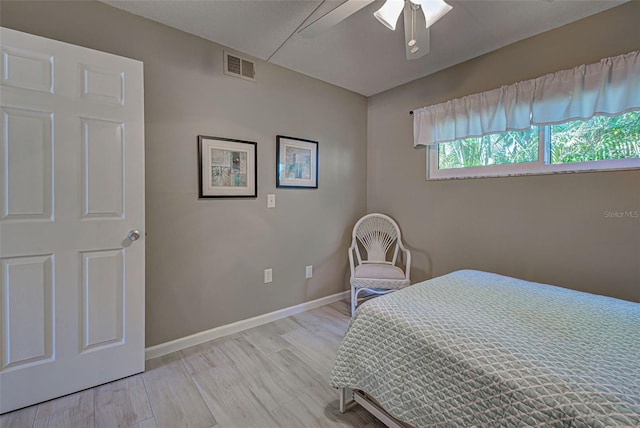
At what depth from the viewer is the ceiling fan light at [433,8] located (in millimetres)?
1325

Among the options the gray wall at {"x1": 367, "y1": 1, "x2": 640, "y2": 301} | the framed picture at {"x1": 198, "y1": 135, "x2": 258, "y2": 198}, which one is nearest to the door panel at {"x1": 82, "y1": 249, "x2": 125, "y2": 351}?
the framed picture at {"x1": 198, "y1": 135, "x2": 258, "y2": 198}

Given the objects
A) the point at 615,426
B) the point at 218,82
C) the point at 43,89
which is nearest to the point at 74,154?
the point at 43,89

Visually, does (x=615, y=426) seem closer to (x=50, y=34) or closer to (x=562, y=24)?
(x=562, y=24)

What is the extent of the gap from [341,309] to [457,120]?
2.16 meters

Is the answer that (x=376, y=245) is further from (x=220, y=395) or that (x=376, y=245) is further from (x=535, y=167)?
(x=220, y=395)

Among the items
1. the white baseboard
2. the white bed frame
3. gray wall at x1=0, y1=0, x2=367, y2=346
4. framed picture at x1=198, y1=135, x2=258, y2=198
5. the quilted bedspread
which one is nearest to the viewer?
the quilted bedspread

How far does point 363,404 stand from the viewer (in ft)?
4.54

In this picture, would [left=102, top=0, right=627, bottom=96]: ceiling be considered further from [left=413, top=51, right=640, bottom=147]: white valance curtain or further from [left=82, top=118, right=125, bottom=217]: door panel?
[left=82, top=118, right=125, bottom=217]: door panel

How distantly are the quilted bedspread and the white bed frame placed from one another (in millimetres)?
138

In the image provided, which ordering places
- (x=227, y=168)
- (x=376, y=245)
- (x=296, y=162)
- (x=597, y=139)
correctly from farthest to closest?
1. (x=376, y=245)
2. (x=296, y=162)
3. (x=227, y=168)
4. (x=597, y=139)

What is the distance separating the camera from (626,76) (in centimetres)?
166

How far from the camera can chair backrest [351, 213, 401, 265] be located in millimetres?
Result: 2979

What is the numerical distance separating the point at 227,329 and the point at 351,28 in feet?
8.36

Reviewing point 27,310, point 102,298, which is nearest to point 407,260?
point 102,298
